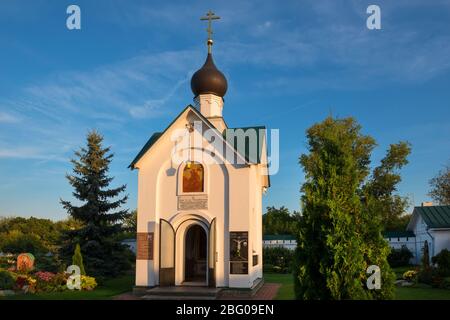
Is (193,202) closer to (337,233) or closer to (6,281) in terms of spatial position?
(6,281)

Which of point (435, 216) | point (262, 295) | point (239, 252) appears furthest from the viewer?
point (435, 216)

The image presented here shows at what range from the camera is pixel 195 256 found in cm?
1777

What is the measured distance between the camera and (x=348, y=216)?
6.75m

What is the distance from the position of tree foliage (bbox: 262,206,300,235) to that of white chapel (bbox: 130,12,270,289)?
19.5m

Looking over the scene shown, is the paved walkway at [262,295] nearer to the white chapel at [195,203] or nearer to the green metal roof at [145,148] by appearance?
the white chapel at [195,203]

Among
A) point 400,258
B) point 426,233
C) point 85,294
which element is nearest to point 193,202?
point 85,294

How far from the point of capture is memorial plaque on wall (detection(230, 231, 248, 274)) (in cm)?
1399

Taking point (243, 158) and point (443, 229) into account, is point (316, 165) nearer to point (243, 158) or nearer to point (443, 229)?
point (243, 158)

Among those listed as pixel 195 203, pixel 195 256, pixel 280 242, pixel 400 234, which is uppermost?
pixel 195 203

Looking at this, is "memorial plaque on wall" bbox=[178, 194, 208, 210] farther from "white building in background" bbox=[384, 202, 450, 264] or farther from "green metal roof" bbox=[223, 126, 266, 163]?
"white building in background" bbox=[384, 202, 450, 264]

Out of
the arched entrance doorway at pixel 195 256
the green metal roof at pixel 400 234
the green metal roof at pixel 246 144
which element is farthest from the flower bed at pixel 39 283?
the green metal roof at pixel 400 234

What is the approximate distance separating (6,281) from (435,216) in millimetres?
22941
